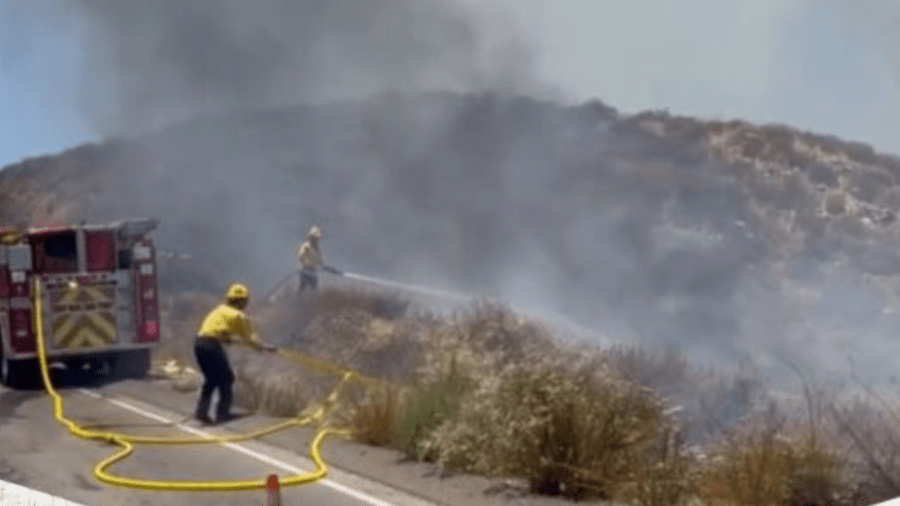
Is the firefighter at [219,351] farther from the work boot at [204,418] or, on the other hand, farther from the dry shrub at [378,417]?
the dry shrub at [378,417]

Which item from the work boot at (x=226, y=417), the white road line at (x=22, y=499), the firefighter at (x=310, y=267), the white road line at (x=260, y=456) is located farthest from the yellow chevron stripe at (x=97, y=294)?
the white road line at (x=22, y=499)

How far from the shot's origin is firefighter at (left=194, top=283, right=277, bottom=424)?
1644 centimetres

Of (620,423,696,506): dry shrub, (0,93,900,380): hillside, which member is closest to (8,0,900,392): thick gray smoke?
(0,93,900,380): hillside

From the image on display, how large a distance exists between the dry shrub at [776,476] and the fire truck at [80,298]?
1205cm

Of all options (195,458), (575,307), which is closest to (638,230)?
(575,307)

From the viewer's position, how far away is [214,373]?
16.5 meters

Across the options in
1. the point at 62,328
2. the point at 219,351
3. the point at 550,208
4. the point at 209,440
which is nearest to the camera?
the point at 209,440

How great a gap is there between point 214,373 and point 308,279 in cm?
1240

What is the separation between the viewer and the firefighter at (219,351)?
16438 mm

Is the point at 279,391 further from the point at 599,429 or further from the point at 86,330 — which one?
the point at 599,429

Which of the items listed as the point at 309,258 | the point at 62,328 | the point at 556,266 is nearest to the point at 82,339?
the point at 62,328

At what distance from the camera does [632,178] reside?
43219 millimetres

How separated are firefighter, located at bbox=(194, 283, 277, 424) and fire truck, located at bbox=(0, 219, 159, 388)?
4907 millimetres

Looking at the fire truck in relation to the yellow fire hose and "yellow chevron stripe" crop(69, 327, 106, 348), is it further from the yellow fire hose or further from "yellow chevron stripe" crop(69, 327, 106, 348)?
the yellow fire hose
